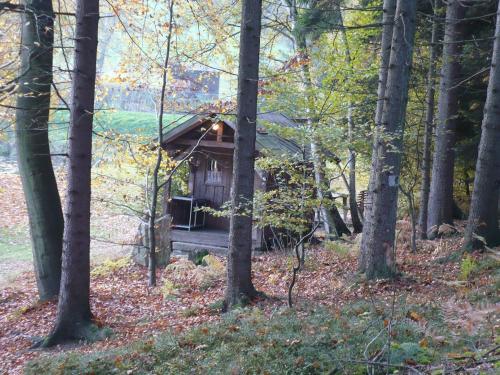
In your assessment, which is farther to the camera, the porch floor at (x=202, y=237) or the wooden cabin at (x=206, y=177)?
the porch floor at (x=202, y=237)

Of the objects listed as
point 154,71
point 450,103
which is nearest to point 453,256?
point 450,103

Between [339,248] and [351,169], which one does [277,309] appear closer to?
[339,248]

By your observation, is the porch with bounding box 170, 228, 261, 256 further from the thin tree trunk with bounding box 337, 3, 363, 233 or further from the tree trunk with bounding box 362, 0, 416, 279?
the tree trunk with bounding box 362, 0, 416, 279

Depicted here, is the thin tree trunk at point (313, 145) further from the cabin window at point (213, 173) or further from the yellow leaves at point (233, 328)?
the cabin window at point (213, 173)

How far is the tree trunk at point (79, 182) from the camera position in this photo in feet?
26.6

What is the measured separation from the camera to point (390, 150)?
902 centimetres

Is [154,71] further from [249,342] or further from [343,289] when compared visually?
[249,342]

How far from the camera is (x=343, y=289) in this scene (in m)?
9.22

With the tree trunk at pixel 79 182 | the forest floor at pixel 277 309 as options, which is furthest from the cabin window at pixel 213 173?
the tree trunk at pixel 79 182

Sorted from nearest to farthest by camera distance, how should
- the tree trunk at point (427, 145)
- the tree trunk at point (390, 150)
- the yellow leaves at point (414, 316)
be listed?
the yellow leaves at point (414, 316) → the tree trunk at point (390, 150) → the tree trunk at point (427, 145)

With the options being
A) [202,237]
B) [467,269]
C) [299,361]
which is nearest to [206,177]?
[202,237]

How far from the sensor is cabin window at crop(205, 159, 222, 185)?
18.4 metres

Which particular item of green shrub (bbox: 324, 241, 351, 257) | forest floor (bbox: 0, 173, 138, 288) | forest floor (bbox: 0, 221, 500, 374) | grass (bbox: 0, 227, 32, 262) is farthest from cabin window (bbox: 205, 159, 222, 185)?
grass (bbox: 0, 227, 32, 262)

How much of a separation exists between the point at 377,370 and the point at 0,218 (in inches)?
907
